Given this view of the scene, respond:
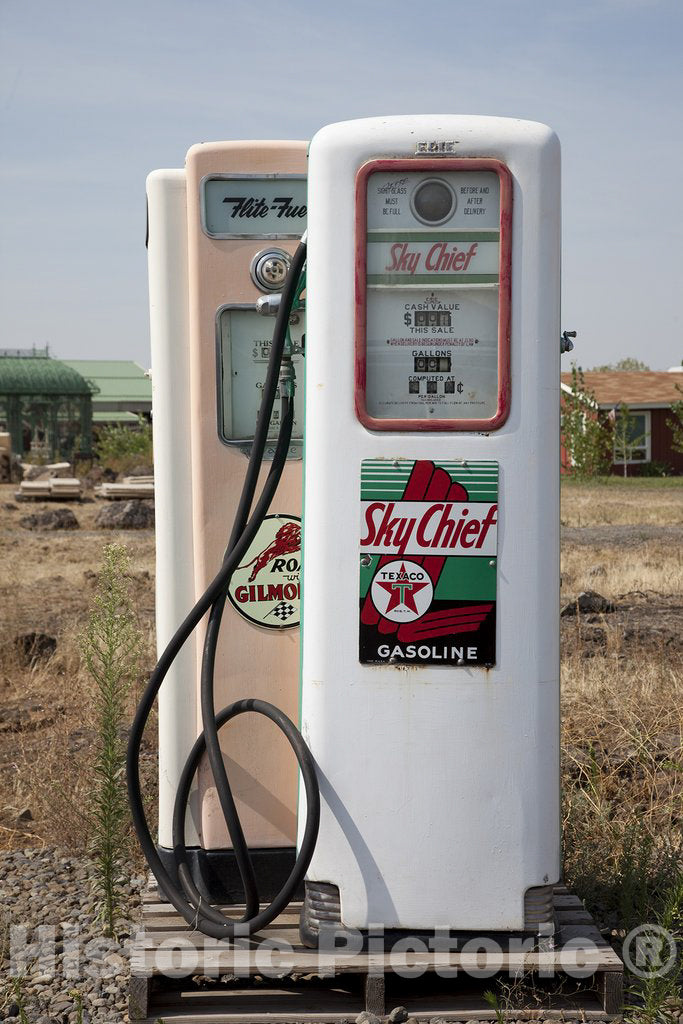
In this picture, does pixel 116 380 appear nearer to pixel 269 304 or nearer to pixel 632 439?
pixel 632 439

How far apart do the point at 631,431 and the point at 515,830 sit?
3452cm

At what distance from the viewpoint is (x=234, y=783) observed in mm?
3592

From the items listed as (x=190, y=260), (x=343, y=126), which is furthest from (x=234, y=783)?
(x=343, y=126)

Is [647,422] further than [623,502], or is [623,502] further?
[647,422]

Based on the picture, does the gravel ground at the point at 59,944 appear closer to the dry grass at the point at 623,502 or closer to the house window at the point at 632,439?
the dry grass at the point at 623,502

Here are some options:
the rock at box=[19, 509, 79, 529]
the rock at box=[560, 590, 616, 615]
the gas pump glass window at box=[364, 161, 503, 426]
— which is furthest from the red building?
the gas pump glass window at box=[364, 161, 503, 426]

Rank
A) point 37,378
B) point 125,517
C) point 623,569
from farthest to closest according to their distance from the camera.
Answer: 1. point 37,378
2. point 125,517
3. point 623,569


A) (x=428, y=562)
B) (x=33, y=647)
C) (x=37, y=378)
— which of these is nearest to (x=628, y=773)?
(x=428, y=562)

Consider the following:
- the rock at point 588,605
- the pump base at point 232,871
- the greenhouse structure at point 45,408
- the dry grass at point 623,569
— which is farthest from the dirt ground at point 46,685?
the greenhouse structure at point 45,408

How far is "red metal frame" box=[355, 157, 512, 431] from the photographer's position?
299cm

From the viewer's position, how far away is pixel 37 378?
38.2 metres

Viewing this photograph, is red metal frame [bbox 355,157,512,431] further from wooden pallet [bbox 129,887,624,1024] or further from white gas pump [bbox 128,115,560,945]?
wooden pallet [bbox 129,887,624,1024]

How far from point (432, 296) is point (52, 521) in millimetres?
13771

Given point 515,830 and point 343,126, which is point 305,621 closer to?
point 515,830
